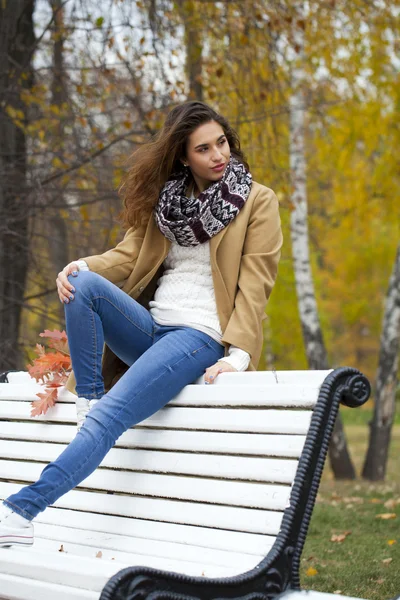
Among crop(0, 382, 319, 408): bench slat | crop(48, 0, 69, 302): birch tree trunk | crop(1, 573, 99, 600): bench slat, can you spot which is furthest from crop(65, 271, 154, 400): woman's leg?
crop(48, 0, 69, 302): birch tree trunk

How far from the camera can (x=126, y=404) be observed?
3031 mm

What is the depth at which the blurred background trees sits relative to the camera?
6547 mm

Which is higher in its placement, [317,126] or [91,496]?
[317,126]

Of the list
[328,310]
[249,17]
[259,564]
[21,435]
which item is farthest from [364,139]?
[328,310]

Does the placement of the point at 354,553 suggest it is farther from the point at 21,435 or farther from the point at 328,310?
the point at 328,310

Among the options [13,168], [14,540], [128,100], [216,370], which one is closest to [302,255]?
[128,100]

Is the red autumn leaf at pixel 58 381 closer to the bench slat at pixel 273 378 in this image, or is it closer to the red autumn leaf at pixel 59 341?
the red autumn leaf at pixel 59 341

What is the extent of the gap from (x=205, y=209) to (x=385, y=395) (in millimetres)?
6572

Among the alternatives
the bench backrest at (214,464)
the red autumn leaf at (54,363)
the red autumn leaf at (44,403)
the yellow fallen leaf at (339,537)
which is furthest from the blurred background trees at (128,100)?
the bench backrest at (214,464)

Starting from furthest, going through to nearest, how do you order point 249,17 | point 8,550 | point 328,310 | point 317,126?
point 328,310 < point 317,126 < point 249,17 < point 8,550

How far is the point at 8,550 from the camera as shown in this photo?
2754mm

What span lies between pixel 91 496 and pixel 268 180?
5639mm

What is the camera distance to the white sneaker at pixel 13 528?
9.01 feet

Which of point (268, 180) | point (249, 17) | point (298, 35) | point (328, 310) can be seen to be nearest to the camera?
point (249, 17)
